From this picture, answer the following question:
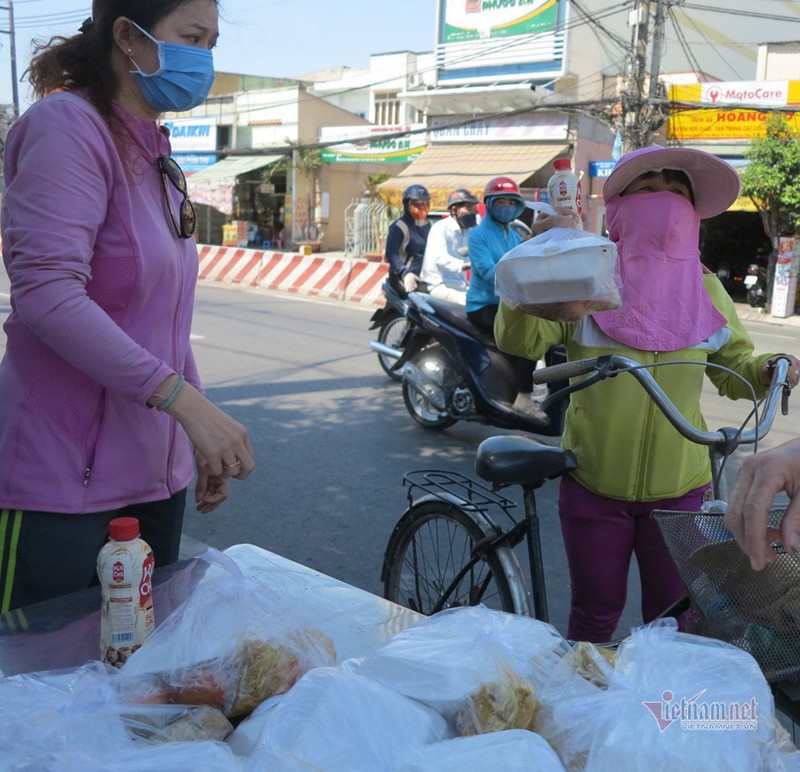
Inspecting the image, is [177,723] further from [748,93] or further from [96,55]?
[748,93]

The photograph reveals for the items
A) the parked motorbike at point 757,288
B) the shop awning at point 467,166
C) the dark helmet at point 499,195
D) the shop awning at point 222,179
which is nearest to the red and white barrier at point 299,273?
the shop awning at point 467,166

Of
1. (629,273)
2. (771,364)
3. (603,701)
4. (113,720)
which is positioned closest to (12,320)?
(113,720)

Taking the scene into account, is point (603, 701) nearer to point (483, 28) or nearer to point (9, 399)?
point (9, 399)

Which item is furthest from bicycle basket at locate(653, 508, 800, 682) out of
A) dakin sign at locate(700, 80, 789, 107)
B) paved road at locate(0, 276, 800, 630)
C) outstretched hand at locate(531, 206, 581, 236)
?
dakin sign at locate(700, 80, 789, 107)

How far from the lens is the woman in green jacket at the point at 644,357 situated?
92.1 inches

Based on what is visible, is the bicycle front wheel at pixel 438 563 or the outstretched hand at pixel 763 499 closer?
the outstretched hand at pixel 763 499

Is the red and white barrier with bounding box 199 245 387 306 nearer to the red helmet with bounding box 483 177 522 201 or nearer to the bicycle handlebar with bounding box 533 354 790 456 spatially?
the red helmet with bounding box 483 177 522 201

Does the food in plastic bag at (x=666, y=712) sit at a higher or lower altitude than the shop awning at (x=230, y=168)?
lower

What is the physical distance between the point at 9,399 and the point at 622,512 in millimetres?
1590

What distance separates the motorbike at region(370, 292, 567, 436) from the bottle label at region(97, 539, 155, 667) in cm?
428

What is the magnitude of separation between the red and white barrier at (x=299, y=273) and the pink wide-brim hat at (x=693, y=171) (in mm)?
11280

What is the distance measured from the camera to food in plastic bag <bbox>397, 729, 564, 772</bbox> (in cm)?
107

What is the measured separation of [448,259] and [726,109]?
11554 millimetres

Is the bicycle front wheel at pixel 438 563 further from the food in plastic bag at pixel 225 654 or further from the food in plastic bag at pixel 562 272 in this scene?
the food in plastic bag at pixel 225 654
